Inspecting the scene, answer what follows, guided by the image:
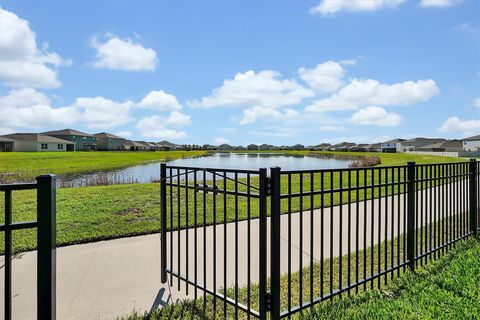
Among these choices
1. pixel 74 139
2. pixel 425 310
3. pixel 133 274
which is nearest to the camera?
pixel 425 310

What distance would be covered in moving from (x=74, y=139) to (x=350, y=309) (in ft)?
310

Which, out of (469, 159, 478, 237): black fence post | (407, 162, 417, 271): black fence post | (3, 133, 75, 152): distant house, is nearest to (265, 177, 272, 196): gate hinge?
(407, 162, 417, 271): black fence post

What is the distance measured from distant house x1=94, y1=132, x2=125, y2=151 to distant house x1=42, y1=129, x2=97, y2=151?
163 cm

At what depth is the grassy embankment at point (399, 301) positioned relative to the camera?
9.87ft

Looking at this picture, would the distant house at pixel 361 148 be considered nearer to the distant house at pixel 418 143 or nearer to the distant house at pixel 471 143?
the distant house at pixel 418 143

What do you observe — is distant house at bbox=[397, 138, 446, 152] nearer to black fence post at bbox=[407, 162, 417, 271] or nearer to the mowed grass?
the mowed grass

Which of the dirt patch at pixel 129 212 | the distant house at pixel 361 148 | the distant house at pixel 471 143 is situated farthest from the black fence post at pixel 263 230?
the distant house at pixel 361 148

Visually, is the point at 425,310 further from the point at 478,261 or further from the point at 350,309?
the point at 478,261

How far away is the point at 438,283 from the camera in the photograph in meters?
3.71

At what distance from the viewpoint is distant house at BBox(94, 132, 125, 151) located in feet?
300

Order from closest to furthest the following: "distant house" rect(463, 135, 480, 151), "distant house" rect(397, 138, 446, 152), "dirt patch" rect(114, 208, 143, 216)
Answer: "dirt patch" rect(114, 208, 143, 216) < "distant house" rect(463, 135, 480, 151) < "distant house" rect(397, 138, 446, 152)

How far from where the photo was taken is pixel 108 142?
93062mm

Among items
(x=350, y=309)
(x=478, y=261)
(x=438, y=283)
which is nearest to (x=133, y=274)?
(x=350, y=309)

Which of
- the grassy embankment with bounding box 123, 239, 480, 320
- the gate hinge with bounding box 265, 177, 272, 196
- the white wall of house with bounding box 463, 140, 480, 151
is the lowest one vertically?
the grassy embankment with bounding box 123, 239, 480, 320
